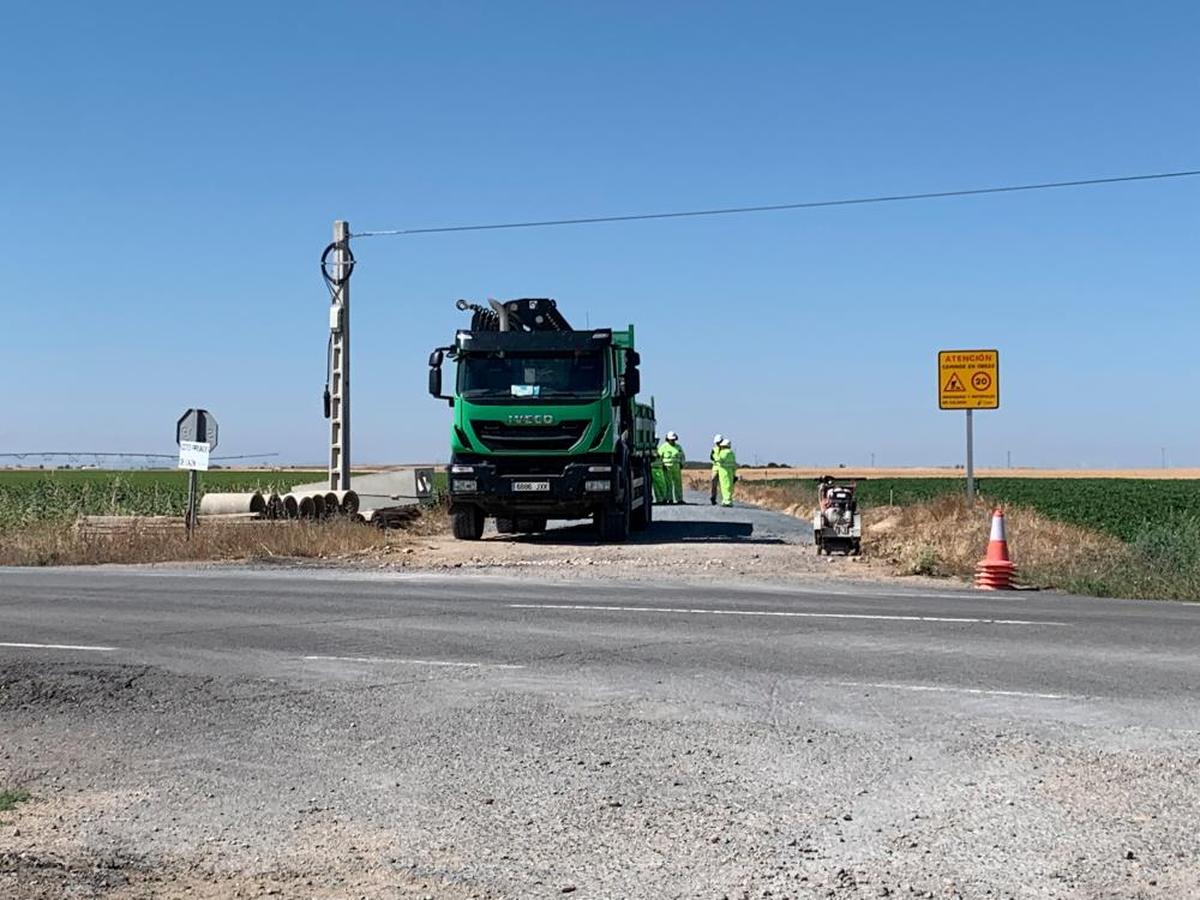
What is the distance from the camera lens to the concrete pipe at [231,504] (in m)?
24.7

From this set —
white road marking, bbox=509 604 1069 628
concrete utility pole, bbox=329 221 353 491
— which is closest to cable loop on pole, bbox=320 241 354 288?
concrete utility pole, bbox=329 221 353 491

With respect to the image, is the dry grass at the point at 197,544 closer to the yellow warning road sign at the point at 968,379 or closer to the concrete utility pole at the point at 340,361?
the concrete utility pole at the point at 340,361

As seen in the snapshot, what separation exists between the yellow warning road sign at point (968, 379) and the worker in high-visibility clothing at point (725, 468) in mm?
13147

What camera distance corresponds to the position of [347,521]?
2408 cm

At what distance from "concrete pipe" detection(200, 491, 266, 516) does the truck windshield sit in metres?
5.01

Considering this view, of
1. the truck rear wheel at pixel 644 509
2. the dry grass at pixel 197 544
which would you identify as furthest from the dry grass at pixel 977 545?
the dry grass at pixel 197 544

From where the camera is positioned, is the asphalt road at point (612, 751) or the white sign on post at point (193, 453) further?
the white sign on post at point (193, 453)

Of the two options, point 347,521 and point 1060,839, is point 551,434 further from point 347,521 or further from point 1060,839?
point 1060,839

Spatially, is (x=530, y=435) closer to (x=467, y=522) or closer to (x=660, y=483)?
(x=467, y=522)

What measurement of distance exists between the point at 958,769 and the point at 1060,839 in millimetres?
1154

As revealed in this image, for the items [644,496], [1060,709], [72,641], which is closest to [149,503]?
[644,496]

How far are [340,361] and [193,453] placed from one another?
5.69 metres

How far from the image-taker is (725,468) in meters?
36.8

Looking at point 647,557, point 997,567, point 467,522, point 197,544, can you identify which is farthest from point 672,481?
point 997,567
